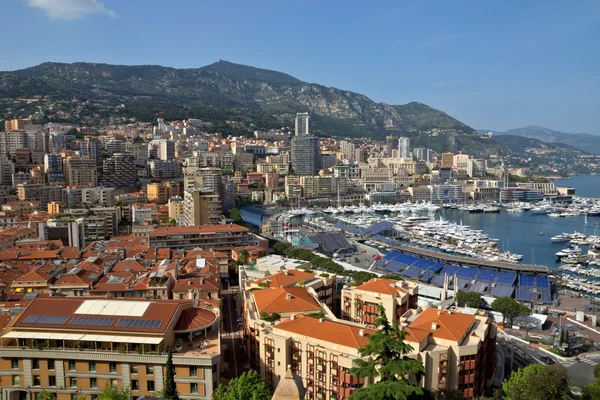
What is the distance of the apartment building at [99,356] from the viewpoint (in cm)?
1047

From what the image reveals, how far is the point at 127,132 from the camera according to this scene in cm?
7638

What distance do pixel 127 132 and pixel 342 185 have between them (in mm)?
35697

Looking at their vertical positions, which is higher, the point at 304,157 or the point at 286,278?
the point at 304,157

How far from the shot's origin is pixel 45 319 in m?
11.2

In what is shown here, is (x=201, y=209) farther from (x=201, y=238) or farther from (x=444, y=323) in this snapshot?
(x=444, y=323)

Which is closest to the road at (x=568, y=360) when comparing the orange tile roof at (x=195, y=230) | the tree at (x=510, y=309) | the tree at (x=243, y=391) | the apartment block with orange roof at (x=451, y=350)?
the tree at (x=510, y=309)

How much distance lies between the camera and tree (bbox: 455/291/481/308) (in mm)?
20891

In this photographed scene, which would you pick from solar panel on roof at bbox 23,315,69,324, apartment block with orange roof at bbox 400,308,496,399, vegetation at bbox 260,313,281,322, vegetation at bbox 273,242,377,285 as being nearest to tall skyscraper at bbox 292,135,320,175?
vegetation at bbox 273,242,377,285

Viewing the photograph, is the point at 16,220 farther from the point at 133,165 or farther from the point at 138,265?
the point at 133,165

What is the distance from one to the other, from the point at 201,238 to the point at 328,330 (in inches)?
660

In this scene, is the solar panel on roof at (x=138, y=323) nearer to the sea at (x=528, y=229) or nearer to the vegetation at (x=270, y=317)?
the vegetation at (x=270, y=317)

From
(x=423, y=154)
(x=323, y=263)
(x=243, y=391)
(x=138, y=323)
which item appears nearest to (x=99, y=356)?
(x=138, y=323)

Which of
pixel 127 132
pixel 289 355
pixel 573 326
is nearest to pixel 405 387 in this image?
pixel 289 355

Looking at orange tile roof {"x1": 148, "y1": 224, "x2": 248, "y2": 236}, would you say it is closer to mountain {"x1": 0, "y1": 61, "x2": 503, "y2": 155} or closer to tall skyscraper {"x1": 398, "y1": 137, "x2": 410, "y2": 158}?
mountain {"x1": 0, "y1": 61, "x2": 503, "y2": 155}
